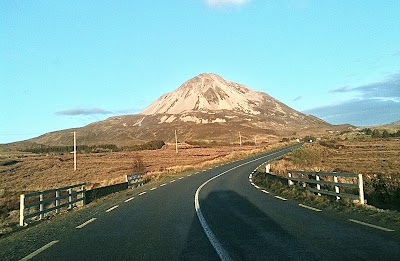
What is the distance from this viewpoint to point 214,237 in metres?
9.20

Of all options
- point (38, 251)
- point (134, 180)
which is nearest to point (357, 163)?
point (134, 180)

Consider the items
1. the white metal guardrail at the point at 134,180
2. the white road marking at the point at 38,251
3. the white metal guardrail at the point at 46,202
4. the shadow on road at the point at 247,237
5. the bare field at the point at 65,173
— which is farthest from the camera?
the bare field at the point at 65,173

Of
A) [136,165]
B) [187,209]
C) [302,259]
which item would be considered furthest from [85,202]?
[136,165]

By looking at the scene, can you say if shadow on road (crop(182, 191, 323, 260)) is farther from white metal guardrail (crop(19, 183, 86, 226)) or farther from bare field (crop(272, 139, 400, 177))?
bare field (crop(272, 139, 400, 177))

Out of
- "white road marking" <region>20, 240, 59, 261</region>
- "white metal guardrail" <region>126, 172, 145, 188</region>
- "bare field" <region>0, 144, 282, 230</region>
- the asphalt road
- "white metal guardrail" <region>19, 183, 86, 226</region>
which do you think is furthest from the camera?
"bare field" <region>0, 144, 282, 230</region>

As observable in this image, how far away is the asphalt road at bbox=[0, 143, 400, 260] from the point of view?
746cm

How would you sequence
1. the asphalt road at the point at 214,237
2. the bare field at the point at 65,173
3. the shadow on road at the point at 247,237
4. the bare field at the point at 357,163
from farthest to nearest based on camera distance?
the bare field at the point at 357,163 → the bare field at the point at 65,173 → the asphalt road at the point at 214,237 → the shadow on road at the point at 247,237

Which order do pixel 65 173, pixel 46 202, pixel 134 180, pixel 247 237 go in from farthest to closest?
pixel 65 173, pixel 134 180, pixel 46 202, pixel 247 237

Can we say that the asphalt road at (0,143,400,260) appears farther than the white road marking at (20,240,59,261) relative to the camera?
No

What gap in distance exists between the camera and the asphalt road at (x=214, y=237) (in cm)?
746

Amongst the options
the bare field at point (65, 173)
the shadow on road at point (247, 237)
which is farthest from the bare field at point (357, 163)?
the shadow on road at point (247, 237)

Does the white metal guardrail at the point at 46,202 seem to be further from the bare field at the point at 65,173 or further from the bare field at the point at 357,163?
the bare field at the point at 357,163

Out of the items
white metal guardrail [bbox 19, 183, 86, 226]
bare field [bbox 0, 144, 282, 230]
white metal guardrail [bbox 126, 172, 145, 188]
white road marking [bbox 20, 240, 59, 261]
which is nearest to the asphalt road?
white road marking [bbox 20, 240, 59, 261]

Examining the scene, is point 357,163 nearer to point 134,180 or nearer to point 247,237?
point 134,180
